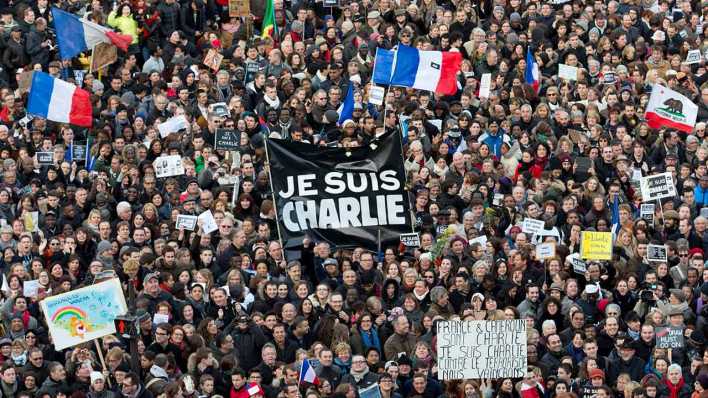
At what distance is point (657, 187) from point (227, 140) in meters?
5.43

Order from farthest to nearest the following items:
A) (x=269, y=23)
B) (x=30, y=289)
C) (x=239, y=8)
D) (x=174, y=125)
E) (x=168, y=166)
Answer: (x=239, y=8)
(x=269, y=23)
(x=174, y=125)
(x=168, y=166)
(x=30, y=289)

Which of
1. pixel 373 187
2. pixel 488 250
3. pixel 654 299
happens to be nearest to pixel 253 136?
pixel 373 187

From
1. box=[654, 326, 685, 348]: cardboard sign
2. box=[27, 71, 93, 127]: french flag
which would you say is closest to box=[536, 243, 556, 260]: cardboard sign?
box=[654, 326, 685, 348]: cardboard sign

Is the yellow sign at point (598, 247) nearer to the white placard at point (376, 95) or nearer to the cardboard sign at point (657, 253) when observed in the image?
the cardboard sign at point (657, 253)

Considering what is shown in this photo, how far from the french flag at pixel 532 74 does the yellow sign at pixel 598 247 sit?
15.6 feet

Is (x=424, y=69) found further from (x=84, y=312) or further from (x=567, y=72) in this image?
(x=84, y=312)

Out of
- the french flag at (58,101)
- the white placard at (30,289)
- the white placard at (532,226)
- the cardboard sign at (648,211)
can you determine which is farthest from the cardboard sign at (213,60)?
the cardboard sign at (648,211)

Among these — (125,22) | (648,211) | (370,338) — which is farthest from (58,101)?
(648,211)

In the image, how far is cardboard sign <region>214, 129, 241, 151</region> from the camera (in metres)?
28.3

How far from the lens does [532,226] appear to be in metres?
26.8

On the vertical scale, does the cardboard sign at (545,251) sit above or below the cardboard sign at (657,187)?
below

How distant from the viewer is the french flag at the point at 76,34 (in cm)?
3111

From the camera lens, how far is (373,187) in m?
27.5

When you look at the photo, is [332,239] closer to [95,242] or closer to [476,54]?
[95,242]
